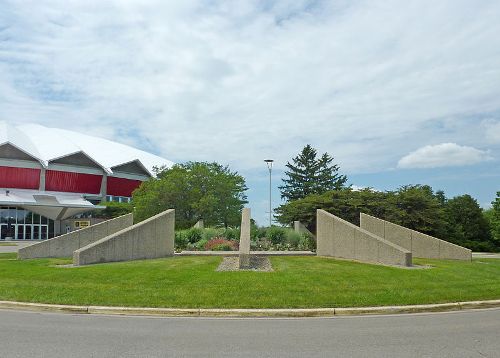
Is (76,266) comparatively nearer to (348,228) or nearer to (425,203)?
(348,228)

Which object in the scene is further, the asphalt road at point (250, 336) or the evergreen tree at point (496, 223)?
the evergreen tree at point (496, 223)

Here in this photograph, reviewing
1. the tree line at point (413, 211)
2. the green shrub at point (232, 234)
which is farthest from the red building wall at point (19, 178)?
the green shrub at point (232, 234)

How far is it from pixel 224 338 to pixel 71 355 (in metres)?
2.28

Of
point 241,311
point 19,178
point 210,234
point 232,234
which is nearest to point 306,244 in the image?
point 232,234

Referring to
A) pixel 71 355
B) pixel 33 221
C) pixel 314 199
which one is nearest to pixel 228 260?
pixel 71 355

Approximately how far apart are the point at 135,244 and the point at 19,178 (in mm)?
54036

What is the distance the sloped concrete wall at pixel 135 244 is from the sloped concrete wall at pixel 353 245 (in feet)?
20.9

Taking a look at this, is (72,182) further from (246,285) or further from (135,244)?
(246,285)

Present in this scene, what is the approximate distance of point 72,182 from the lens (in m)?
72.0

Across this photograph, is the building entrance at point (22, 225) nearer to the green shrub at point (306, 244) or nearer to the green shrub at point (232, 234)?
the green shrub at point (232, 234)

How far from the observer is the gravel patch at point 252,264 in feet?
50.0

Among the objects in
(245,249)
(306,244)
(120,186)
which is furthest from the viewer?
(120,186)

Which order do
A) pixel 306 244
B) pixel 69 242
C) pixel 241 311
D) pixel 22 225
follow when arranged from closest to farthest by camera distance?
pixel 241 311, pixel 69 242, pixel 306 244, pixel 22 225

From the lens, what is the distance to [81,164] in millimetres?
73562
